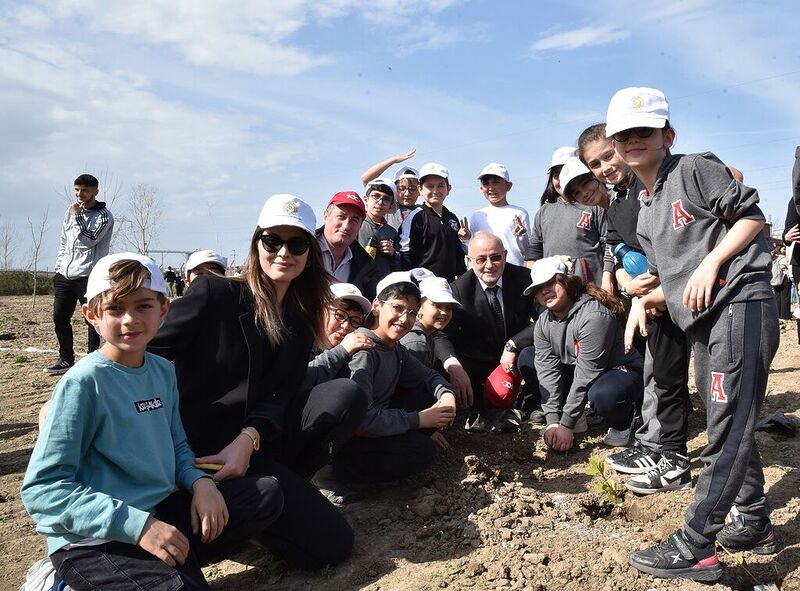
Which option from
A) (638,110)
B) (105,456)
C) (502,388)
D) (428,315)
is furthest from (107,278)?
(502,388)

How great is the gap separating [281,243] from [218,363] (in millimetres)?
626

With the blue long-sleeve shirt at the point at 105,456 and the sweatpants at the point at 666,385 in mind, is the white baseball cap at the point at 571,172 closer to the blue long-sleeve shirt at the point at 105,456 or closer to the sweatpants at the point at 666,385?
the sweatpants at the point at 666,385

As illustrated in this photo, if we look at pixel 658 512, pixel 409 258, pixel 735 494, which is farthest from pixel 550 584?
pixel 409 258

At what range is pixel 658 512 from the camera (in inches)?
137

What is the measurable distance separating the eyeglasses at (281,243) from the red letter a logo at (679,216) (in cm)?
164

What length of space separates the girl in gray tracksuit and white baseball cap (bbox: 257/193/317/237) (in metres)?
1.41

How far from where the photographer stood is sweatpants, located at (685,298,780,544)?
262 cm

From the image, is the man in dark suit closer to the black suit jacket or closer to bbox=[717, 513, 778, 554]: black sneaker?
the black suit jacket

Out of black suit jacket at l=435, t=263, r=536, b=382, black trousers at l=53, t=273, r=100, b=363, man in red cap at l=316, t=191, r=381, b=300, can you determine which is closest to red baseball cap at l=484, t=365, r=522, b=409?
black suit jacket at l=435, t=263, r=536, b=382

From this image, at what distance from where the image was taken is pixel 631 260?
408cm

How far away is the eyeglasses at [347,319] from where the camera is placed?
4.19 m

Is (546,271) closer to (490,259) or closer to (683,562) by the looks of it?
(490,259)

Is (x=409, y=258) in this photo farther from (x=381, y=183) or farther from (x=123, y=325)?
(x=123, y=325)

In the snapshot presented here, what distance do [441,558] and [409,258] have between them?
137 inches
